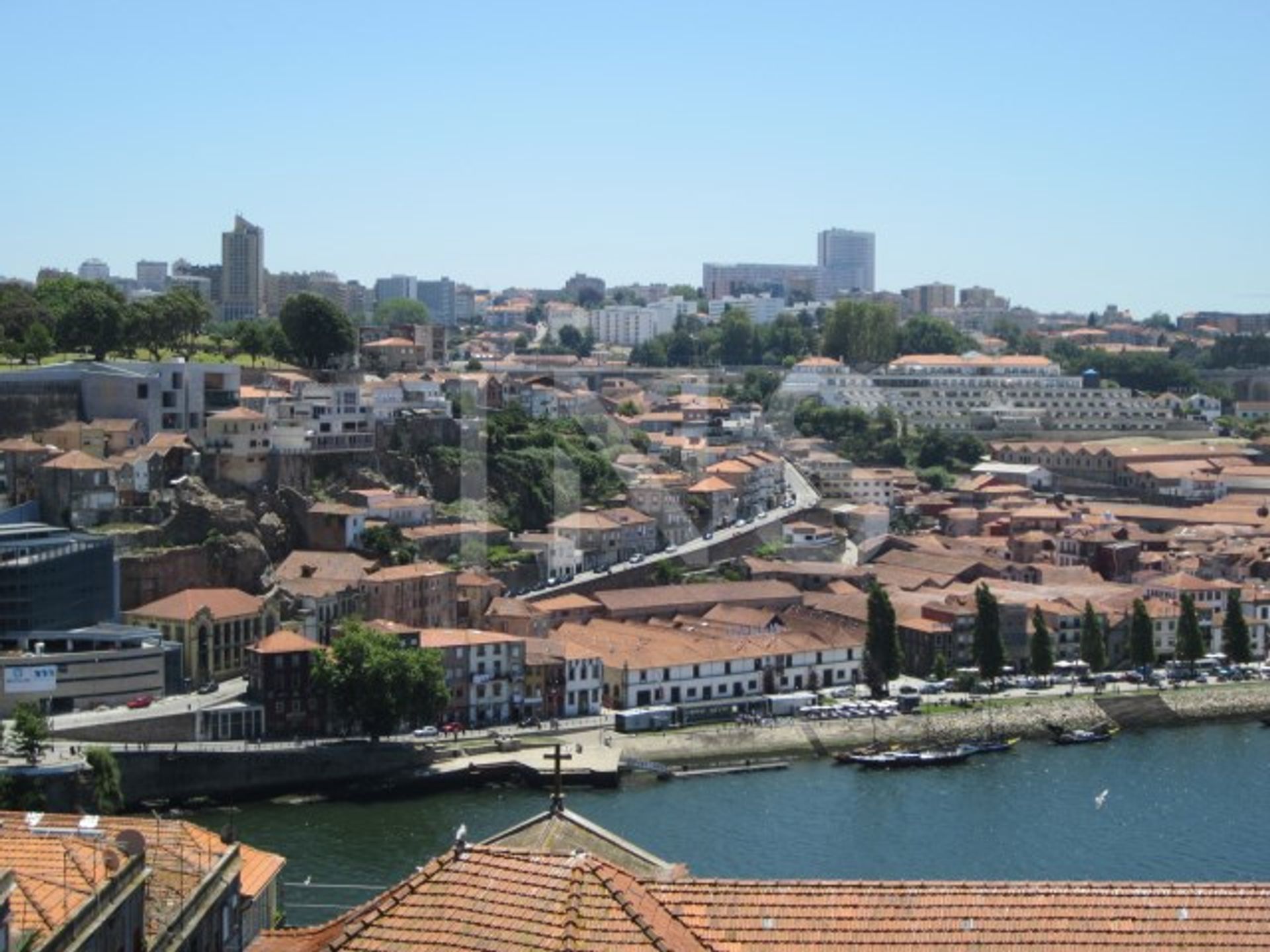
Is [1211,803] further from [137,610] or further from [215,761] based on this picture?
[137,610]

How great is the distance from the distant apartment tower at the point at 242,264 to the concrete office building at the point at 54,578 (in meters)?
32.5

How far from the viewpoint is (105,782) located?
557 inches

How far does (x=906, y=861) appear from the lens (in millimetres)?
13438

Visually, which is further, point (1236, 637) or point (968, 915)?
point (1236, 637)

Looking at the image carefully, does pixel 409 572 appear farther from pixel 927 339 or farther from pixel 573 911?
pixel 927 339

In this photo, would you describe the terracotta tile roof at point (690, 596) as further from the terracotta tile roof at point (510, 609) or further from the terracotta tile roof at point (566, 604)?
the terracotta tile roof at point (510, 609)

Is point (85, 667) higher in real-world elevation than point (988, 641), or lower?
higher

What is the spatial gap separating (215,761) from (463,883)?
1207 centimetres

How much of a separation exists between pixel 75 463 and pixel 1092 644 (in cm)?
1112

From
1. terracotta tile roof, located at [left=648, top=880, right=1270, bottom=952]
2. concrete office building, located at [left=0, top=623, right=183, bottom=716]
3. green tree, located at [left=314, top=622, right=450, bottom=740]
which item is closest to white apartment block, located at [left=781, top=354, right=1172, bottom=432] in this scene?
green tree, located at [left=314, top=622, right=450, bottom=740]

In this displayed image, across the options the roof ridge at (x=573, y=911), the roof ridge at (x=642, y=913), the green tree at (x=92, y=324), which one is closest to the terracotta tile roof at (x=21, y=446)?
the green tree at (x=92, y=324)

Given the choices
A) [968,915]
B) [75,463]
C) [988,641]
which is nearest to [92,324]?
[75,463]

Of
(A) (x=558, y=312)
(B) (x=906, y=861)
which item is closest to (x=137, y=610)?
(B) (x=906, y=861)

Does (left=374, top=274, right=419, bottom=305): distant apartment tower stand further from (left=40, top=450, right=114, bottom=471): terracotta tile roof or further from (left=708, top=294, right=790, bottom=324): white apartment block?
(left=40, top=450, right=114, bottom=471): terracotta tile roof
